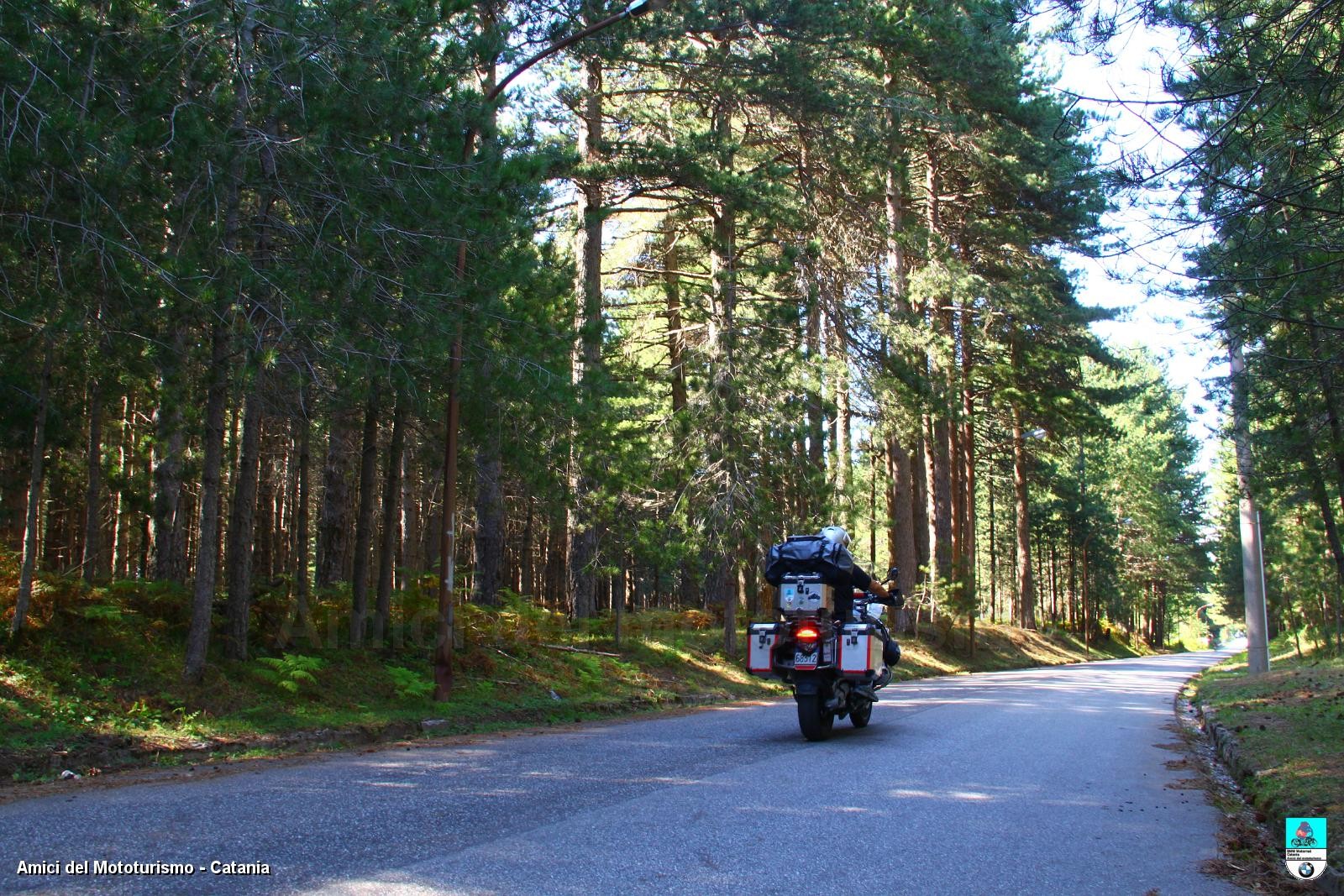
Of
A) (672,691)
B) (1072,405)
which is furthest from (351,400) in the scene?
(1072,405)

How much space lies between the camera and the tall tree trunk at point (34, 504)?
9922mm

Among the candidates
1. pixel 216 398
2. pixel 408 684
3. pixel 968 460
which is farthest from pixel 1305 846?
pixel 968 460

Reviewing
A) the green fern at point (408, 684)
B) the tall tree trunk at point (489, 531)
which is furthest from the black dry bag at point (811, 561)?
the tall tree trunk at point (489, 531)

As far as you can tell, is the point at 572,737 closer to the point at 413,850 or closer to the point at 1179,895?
the point at 413,850

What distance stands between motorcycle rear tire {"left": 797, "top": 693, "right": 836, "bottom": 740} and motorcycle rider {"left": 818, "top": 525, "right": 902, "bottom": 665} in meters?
1.11

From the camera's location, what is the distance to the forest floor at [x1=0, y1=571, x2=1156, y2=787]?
8680 millimetres

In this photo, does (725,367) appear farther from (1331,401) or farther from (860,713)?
(1331,401)

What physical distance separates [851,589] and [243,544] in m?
7.14

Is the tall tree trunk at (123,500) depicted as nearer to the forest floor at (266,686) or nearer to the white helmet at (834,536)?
the forest floor at (266,686)

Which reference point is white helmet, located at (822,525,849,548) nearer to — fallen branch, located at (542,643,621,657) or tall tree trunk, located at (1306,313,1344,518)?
tall tree trunk, located at (1306,313,1344,518)

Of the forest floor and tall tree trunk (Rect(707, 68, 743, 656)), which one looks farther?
tall tree trunk (Rect(707, 68, 743, 656))

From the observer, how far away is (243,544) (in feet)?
36.9

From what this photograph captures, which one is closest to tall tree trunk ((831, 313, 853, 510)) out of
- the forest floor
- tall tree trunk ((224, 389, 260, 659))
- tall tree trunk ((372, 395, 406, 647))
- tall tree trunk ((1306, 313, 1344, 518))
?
the forest floor

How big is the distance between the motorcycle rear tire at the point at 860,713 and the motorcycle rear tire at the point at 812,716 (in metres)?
0.95
